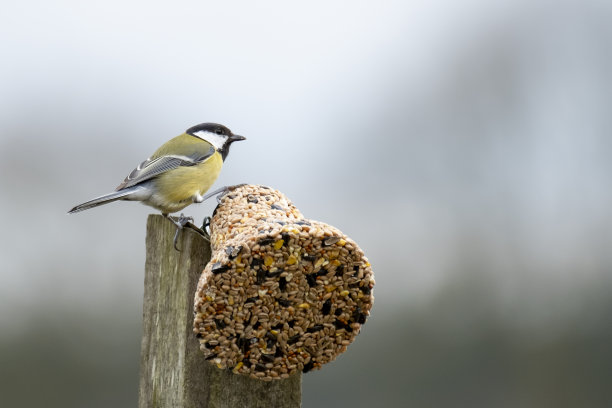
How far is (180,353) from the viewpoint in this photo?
1.96 meters

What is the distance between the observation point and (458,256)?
6160mm

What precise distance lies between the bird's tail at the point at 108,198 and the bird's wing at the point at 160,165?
45 millimetres

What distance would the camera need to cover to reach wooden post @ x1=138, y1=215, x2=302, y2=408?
1.94m

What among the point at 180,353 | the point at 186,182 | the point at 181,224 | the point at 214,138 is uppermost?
the point at 214,138

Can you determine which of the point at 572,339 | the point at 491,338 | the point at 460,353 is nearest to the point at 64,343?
the point at 460,353

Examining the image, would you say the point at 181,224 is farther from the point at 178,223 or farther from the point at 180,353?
the point at 180,353

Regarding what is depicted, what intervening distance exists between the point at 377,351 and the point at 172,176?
2500 mm

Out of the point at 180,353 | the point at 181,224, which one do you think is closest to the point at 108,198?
the point at 181,224

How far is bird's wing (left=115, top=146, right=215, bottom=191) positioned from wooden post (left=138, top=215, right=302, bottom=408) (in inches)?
45.8

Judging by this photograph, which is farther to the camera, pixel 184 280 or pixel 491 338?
pixel 491 338

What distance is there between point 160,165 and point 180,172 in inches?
6.1

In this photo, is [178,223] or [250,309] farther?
[178,223]

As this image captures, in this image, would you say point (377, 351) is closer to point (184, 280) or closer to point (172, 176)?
point (172, 176)

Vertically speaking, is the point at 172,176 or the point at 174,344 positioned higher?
the point at 172,176
